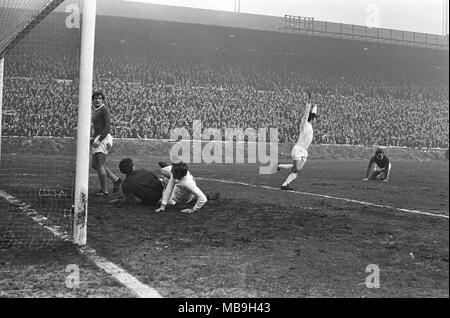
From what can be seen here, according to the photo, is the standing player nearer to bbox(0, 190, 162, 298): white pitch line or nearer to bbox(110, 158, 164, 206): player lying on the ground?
bbox(110, 158, 164, 206): player lying on the ground

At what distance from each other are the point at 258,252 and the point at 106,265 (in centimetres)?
128

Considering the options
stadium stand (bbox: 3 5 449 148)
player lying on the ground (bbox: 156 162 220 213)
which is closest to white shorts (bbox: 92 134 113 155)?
player lying on the ground (bbox: 156 162 220 213)

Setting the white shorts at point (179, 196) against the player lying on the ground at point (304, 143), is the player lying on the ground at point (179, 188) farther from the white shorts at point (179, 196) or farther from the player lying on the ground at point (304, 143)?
the player lying on the ground at point (304, 143)

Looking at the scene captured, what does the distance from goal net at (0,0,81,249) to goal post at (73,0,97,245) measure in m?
0.26

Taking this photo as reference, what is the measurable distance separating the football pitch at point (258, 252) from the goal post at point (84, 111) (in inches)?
14.3

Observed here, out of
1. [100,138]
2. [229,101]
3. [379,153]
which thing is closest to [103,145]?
[100,138]

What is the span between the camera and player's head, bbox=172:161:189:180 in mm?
5777

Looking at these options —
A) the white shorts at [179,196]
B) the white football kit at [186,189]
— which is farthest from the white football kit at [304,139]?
the white football kit at [186,189]

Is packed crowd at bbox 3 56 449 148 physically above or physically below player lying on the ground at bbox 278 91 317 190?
above

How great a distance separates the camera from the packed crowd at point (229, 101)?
19.7 m

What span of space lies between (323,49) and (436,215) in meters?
25.9

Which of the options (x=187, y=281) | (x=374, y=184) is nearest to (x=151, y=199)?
(x=187, y=281)

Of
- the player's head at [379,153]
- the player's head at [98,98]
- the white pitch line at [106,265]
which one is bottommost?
the white pitch line at [106,265]
